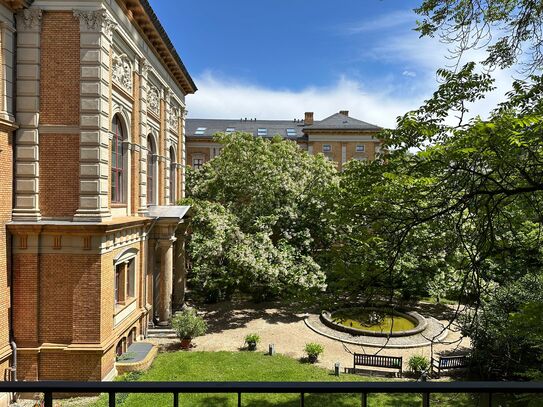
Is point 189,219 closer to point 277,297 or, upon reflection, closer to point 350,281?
point 277,297

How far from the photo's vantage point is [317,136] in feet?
135

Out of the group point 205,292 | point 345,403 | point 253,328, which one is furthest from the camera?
point 205,292

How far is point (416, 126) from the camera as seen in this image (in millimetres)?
7125

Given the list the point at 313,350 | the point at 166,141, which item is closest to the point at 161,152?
the point at 166,141

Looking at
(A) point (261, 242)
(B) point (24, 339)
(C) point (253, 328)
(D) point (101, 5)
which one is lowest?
(C) point (253, 328)

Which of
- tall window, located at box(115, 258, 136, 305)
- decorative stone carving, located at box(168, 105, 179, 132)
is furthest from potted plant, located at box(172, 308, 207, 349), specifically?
decorative stone carving, located at box(168, 105, 179, 132)

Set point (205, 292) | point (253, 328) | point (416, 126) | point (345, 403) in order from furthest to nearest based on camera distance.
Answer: point (205, 292)
point (253, 328)
point (345, 403)
point (416, 126)

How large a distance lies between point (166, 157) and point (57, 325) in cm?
1103

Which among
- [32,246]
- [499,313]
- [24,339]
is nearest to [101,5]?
[32,246]

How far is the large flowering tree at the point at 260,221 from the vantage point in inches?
736

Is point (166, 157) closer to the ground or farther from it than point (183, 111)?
closer to the ground

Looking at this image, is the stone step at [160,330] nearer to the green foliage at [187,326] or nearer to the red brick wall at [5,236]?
the green foliage at [187,326]

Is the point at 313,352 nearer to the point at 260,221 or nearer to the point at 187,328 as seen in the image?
the point at 187,328

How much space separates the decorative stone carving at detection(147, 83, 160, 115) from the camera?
694 inches
